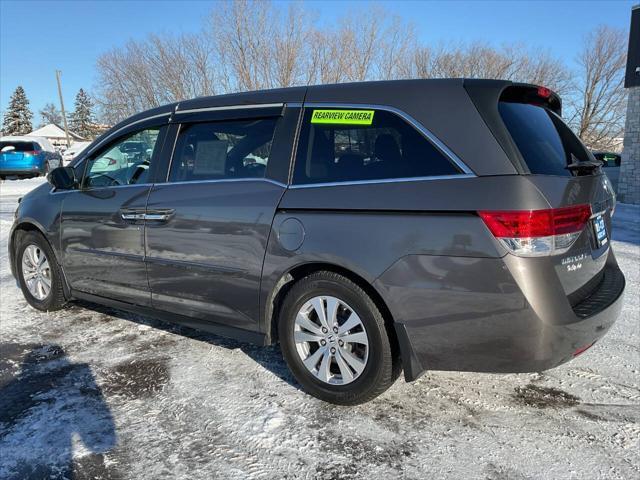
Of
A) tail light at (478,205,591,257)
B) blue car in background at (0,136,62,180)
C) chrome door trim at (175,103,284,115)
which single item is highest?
blue car in background at (0,136,62,180)

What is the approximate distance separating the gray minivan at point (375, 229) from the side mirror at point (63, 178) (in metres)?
0.66

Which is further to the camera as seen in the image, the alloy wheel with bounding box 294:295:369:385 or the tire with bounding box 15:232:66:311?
the tire with bounding box 15:232:66:311

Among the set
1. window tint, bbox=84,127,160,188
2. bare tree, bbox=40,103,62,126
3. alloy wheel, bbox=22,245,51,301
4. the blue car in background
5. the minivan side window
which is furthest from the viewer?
bare tree, bbox=40,103,62,126

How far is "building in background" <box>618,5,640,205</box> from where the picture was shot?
43.2 feet

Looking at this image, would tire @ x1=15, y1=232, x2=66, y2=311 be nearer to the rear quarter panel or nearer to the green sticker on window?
the rear quarter panel

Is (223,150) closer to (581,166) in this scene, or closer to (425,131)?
(425,131)

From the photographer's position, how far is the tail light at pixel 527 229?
7.41 ft

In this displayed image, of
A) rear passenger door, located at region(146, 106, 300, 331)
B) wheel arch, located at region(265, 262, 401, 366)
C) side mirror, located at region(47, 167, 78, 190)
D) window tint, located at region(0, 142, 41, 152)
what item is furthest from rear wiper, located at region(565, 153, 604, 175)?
window tint, located at region(0, 142, 41, 152)

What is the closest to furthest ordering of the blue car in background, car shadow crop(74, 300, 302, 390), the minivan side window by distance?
the minivan side window
car shadow crop(74, 300, 302, 390)
the blue car in background

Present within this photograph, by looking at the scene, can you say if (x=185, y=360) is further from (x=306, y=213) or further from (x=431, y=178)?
(x=431, y=178)

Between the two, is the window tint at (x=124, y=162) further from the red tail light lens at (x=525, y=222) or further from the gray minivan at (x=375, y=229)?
the red tail light lens at (x=525, y=222)

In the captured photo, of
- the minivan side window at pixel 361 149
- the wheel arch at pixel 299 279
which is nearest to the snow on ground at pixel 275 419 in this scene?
the wheel arch at pixel 299 279

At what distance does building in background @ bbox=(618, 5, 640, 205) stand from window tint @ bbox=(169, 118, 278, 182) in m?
13.7

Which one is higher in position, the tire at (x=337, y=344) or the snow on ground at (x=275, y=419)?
the tire at (x=337, y=344)
